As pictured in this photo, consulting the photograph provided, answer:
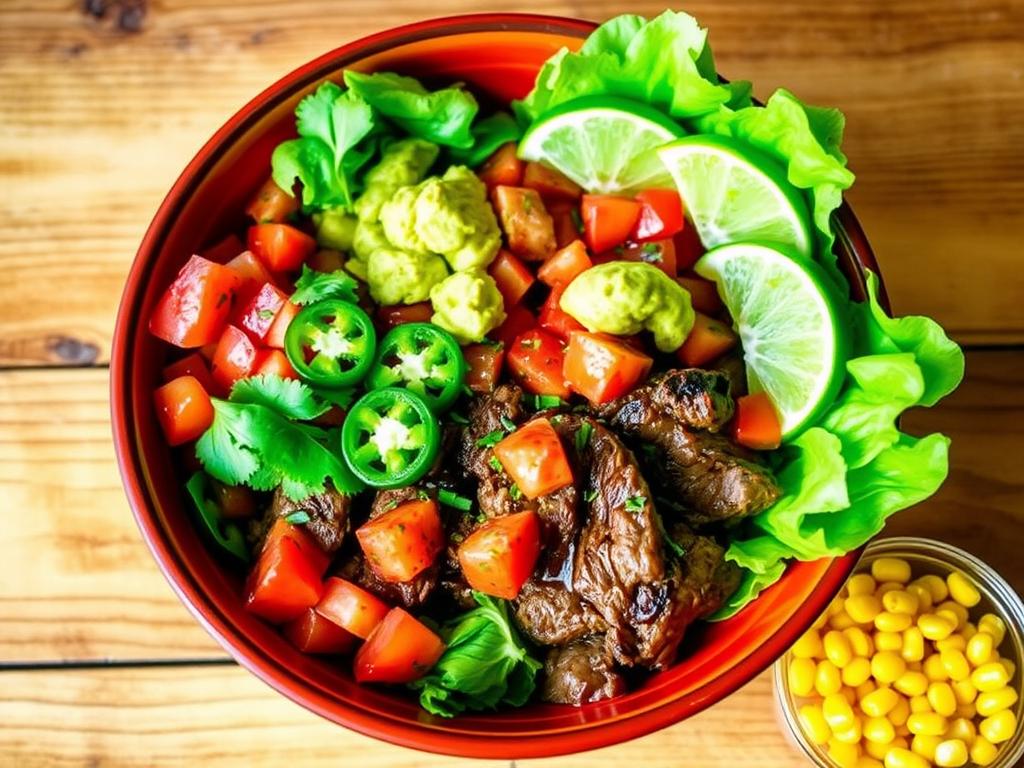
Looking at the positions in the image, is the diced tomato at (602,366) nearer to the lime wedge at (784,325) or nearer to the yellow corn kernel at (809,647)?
the lime wedge at (784,325)

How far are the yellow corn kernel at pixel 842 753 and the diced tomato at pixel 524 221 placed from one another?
1546mm

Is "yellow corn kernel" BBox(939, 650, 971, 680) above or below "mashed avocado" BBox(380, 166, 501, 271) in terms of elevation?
below

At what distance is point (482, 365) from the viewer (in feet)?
9.37

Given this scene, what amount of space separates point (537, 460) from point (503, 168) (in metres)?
0.89

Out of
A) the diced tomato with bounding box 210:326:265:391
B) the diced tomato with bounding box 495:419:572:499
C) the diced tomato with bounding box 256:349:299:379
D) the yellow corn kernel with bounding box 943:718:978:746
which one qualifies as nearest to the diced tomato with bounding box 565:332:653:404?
the diced tomato with bounding box 495:419:572:499

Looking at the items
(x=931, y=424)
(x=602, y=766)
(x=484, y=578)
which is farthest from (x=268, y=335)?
(x=931, y=424)

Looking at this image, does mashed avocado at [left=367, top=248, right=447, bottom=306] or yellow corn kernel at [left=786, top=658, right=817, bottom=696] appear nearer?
mashed avocado at [left=367, top=248, right=447, bottom=306]

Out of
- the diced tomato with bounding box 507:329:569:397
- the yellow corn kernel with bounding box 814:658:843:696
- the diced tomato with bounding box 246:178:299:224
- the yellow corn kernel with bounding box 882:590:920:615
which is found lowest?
the yellow corn kernel with bounding box 814:658:843:696

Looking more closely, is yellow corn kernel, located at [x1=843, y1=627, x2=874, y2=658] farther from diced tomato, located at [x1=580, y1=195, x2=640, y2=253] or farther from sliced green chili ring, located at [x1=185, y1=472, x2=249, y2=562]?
sliced green chili ring, located at [x1=185, y1=472, x2=249, y2=562]

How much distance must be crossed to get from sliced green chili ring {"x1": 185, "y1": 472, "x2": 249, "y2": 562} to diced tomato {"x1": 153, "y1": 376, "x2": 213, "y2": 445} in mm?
116

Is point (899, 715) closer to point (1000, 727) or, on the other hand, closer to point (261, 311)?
point (1000, 727)

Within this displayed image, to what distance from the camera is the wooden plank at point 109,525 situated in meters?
3.16

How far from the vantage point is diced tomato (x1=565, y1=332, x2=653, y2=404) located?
8.82 ft

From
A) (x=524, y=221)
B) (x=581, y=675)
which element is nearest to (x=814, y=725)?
(x=581, y=675)
